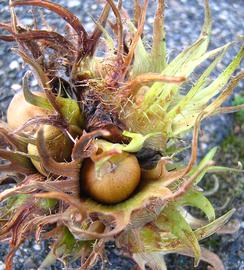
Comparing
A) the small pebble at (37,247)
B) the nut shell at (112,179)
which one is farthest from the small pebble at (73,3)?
the nut shell at (112,179)

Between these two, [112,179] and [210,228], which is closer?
[112,179]

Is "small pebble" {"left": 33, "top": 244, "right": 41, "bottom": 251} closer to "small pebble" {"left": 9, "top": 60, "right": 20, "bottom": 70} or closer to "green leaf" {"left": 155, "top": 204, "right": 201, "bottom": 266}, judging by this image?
"green leaf" {"left": 155, "top": 204, "right": 201, "bottom": 266}

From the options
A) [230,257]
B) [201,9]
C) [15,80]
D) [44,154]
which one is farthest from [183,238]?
[201,9]

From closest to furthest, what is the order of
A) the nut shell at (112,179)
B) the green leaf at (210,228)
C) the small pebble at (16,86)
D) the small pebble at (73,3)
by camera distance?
the nut shell at (112,179), the green leaf at (210,228), the small pebble at (16,86), the small pebble at (73,3)

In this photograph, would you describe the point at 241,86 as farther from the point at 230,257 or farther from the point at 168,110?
the point at 168,110

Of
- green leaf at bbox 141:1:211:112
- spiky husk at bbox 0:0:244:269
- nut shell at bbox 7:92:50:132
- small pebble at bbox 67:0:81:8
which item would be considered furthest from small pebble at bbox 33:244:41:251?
small pebble at bbox 67:0:81:8

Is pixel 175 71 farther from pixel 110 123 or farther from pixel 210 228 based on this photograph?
pixel 210 228

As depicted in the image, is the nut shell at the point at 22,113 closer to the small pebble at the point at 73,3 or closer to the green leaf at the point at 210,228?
the green leaf at the point at 210,228

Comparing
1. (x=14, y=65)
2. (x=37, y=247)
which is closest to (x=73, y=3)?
(x=14, y=65)
